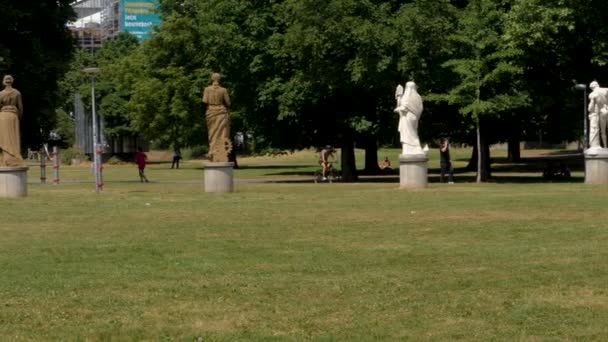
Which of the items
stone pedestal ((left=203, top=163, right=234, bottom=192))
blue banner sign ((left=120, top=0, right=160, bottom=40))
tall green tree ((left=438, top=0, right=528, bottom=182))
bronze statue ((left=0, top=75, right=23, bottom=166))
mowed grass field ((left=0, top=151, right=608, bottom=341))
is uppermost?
blue banner sign ((left=120, top=0, right=160, bottom=40))

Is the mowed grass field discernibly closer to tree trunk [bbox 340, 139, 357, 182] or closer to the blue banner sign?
tree trunk [bbox 340, 139, 357, 182]

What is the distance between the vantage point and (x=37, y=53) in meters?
46.3

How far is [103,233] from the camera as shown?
61.1ft

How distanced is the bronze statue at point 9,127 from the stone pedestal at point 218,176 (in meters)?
5.34

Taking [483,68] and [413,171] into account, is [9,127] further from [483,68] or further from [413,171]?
[483,68]

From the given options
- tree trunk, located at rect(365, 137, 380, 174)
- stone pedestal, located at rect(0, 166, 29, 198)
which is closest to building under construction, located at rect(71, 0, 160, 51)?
tree trunk, located at rect(365, 137, 380, 174)

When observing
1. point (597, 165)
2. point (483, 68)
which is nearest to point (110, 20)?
point (483, 68)

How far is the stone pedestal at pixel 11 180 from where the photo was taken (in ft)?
99.1

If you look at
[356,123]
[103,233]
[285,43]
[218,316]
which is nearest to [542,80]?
[356,123]

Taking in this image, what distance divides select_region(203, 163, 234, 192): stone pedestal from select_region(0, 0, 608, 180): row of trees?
29.8 feet

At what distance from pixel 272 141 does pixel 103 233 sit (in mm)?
29066

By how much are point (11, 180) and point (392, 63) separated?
15888 millimetres

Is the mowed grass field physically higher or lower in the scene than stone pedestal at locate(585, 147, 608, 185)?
lower

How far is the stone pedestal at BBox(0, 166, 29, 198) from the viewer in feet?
99.1
